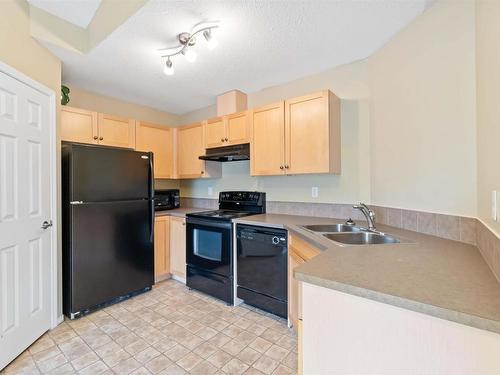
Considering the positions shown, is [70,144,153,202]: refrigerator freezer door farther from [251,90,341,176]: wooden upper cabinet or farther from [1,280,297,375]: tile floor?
[251,90,341,176]: wooden upper cabinet

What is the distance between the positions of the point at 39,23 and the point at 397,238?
307cm

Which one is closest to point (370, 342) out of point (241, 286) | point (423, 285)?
point (423, 285)

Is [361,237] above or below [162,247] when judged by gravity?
above

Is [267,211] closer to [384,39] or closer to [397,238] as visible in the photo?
[397,238]

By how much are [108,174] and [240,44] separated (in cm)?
174

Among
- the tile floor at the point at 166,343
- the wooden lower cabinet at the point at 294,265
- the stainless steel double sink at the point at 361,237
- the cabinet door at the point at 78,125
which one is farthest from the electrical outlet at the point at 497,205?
the cabinet door at the point at 78,125

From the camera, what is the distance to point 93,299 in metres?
2.28

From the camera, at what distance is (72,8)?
1938 millimetres

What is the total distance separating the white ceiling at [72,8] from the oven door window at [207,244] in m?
2.18

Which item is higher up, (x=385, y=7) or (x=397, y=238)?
(x=385, y=7)

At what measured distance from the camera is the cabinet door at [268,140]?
2.46m

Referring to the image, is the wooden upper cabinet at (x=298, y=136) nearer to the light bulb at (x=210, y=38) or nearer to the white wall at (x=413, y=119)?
the white wall at (x=413, y=119)

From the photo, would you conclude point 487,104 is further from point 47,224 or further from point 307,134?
point 47,224

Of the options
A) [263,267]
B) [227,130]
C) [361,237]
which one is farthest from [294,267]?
[227,130]
